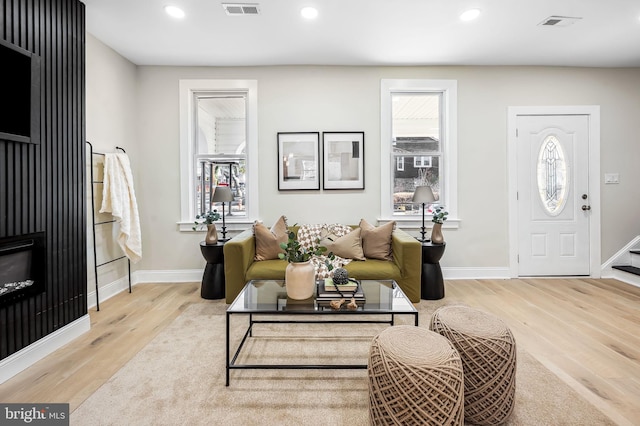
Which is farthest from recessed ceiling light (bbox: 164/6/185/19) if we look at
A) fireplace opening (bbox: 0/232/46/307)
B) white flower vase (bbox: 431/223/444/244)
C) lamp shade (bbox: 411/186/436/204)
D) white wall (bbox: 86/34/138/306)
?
white flower vase (bbox: 431/223/444/244)

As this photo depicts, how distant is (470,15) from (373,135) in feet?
5.06

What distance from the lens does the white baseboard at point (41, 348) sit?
6.31ft

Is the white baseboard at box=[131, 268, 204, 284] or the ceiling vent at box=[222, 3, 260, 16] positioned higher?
the ceiling vent at box=[222, 3, 260, 16]

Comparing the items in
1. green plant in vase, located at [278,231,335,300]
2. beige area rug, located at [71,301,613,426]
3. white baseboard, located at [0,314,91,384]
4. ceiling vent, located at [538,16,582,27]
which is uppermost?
ceiling vent, located at [538,16,582,27]

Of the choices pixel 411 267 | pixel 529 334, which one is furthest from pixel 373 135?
pixel 529 334

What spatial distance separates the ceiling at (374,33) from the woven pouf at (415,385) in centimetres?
274

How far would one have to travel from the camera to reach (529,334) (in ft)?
8.14

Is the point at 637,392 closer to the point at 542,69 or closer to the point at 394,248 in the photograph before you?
the point at 394,248

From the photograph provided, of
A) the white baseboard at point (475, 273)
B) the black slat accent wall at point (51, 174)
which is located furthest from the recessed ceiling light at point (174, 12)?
the white baseboard at point (475, 273)

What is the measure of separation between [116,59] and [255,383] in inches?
148

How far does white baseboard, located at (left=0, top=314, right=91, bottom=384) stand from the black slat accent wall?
1.5 inches

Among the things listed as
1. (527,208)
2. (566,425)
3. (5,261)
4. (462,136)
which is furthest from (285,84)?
(566,425)

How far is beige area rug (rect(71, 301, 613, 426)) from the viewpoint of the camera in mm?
1555

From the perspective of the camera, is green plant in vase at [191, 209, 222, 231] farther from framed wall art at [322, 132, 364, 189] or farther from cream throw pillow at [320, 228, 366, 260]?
framed wall art at [322, 132, 364, 189]
